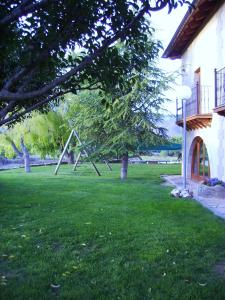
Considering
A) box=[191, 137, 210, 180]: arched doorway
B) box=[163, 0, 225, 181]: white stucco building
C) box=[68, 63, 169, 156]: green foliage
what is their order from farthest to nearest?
box=[68, 63, 169, 156]: green foliage
box=[191, 137, 210, 180]: arched doorway
box=[163, 0, 225, 181]: white stucco building

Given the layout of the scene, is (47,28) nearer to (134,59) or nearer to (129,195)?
(134,59)

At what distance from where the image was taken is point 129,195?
11523 millimetres

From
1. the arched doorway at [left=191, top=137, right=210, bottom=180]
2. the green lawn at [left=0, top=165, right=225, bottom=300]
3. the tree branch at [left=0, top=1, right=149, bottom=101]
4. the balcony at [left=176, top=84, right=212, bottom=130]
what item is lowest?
the green lawn at [left=0, top=165, right=225, bottom=300]

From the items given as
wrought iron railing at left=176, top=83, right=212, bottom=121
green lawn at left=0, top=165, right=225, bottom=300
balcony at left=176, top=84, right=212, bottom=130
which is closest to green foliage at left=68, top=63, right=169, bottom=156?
balcony at left=176, top=84, right=212, bottom=130

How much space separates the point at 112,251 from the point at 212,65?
387 inches

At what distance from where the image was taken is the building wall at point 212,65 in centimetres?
1245

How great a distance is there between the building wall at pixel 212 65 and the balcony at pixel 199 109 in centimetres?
21

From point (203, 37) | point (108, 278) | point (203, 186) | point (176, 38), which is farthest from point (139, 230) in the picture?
point (176, 38)

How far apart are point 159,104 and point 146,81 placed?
4.30 ft

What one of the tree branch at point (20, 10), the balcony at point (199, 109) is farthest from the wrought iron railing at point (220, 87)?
the tree branch at point (20, 10)

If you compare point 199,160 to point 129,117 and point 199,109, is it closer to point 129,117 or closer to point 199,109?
point 199,109

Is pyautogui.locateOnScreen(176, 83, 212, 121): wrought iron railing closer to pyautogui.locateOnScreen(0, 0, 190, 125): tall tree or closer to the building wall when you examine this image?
the building wall

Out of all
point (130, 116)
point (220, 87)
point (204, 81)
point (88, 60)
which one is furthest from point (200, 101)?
point (88, 60)

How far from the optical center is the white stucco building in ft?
40.7
